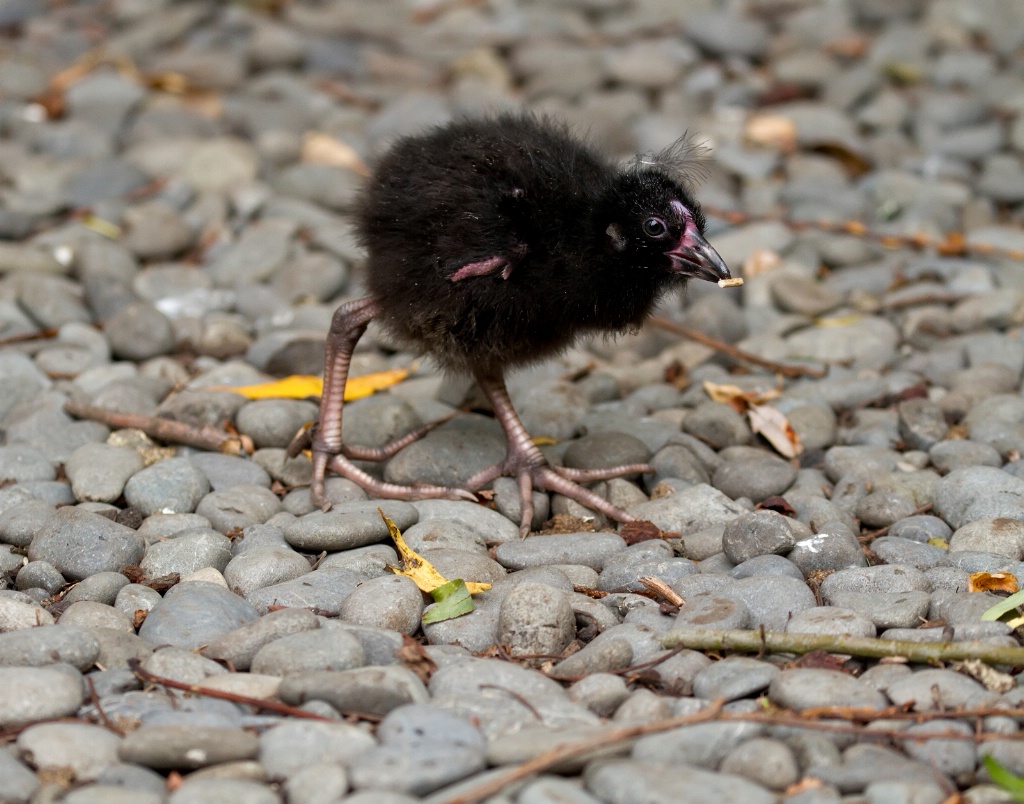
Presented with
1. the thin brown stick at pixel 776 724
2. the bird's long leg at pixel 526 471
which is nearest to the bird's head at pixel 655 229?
the bird's long leg at pixel 526 471

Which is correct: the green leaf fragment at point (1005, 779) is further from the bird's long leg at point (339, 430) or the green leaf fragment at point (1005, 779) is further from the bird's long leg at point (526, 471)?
the bird's long leg at point (339, 430)

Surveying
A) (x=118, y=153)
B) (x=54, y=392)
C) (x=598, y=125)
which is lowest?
(x=54, y=392)

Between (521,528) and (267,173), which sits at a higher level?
(267,173)

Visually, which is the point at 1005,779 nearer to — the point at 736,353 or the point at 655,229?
the point at 655,229

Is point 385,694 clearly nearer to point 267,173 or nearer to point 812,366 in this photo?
point 812,366

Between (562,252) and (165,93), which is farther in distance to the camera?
(165,93)

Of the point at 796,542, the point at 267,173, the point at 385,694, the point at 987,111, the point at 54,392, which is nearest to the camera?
the point at 385,694


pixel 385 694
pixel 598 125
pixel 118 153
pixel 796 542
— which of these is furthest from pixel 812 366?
pixel 118 153
